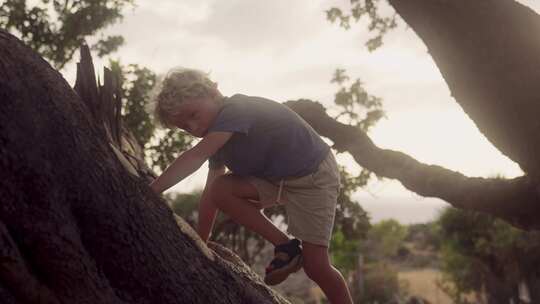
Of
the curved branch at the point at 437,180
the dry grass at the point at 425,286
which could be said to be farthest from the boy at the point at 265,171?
the dry grass at the point at 425,286

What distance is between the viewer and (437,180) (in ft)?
25.0

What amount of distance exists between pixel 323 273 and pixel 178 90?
1.40 metres

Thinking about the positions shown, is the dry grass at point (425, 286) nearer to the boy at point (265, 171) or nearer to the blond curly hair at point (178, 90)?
the boy at point (265, 171)

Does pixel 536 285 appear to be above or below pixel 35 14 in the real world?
below

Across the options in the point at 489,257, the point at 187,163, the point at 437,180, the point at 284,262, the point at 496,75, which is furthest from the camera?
the point at 489,257

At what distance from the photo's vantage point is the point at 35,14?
14.4m

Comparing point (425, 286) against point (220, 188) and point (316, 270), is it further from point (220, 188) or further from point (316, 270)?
point (220, 188)

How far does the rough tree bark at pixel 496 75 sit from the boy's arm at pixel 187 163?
3145mm

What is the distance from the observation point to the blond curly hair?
12.8ft

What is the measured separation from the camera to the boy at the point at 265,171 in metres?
3.91

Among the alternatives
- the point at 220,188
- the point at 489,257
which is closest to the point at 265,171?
the point at 220,188

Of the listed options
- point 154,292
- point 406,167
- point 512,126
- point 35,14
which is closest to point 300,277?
point 35,14

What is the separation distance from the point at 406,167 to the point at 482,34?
8.45 feet

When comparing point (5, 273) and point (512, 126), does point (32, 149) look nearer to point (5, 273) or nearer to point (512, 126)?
point (5, 273)
